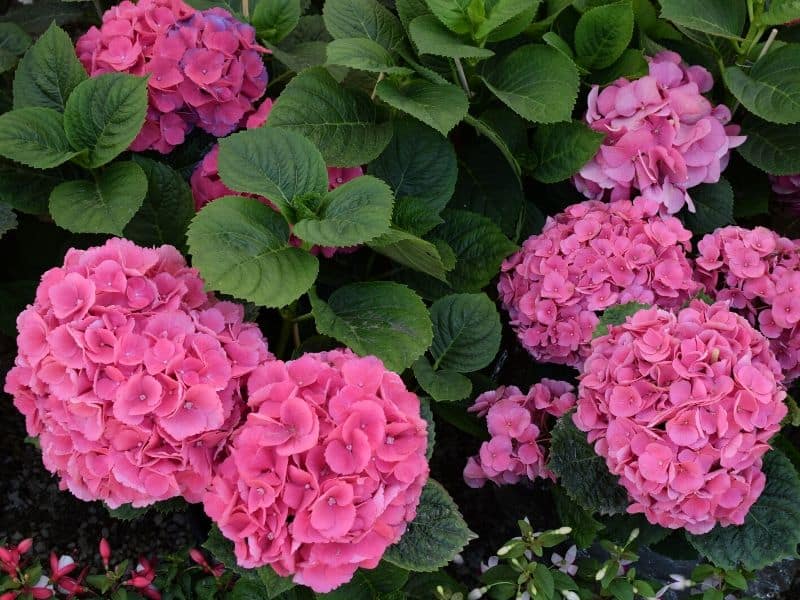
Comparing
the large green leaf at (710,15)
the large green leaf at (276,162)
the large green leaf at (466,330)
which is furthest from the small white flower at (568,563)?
the large green leaf at (710,15)

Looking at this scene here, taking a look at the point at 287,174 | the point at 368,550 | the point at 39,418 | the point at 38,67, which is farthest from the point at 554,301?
the point at 38,67

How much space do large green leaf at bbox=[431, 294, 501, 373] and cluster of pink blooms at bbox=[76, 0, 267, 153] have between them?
21.0 inches

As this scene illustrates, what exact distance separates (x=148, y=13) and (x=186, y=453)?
859 millimetres

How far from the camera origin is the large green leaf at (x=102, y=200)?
4.65 feet

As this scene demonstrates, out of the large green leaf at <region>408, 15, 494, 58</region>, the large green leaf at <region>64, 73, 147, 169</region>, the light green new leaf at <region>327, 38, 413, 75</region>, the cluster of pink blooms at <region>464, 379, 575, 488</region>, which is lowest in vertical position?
the cluster of pink blooms at <region>464, 379, 575, 488</region>

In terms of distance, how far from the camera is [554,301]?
1543 millimetres

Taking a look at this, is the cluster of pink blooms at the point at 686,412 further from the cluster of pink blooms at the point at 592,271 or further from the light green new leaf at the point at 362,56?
the light green new leaf at the point at 362,56

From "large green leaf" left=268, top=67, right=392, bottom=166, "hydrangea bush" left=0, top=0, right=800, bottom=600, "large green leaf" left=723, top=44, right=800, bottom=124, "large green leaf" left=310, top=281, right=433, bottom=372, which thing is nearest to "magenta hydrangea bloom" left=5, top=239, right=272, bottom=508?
"hydrangea bush" left=0, top=0, right=800, bottom=600

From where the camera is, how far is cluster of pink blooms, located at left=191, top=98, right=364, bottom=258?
1.52 m

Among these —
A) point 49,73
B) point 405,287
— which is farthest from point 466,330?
point 49,73

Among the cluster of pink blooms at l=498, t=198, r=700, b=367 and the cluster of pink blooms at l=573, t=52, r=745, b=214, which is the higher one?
the cluster of pink blooms at l=573, t=52, r=745, b=214

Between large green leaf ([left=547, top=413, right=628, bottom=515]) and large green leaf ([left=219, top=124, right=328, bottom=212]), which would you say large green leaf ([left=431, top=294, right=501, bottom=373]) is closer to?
large green leaf ([left=547, top=413, right=628, bottom=515])

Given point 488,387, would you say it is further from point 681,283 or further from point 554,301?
point 681,283

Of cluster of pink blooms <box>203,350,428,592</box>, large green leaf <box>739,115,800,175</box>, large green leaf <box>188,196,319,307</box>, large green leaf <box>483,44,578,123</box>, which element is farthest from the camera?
large green leaf <box>739,115,800,175</box>
